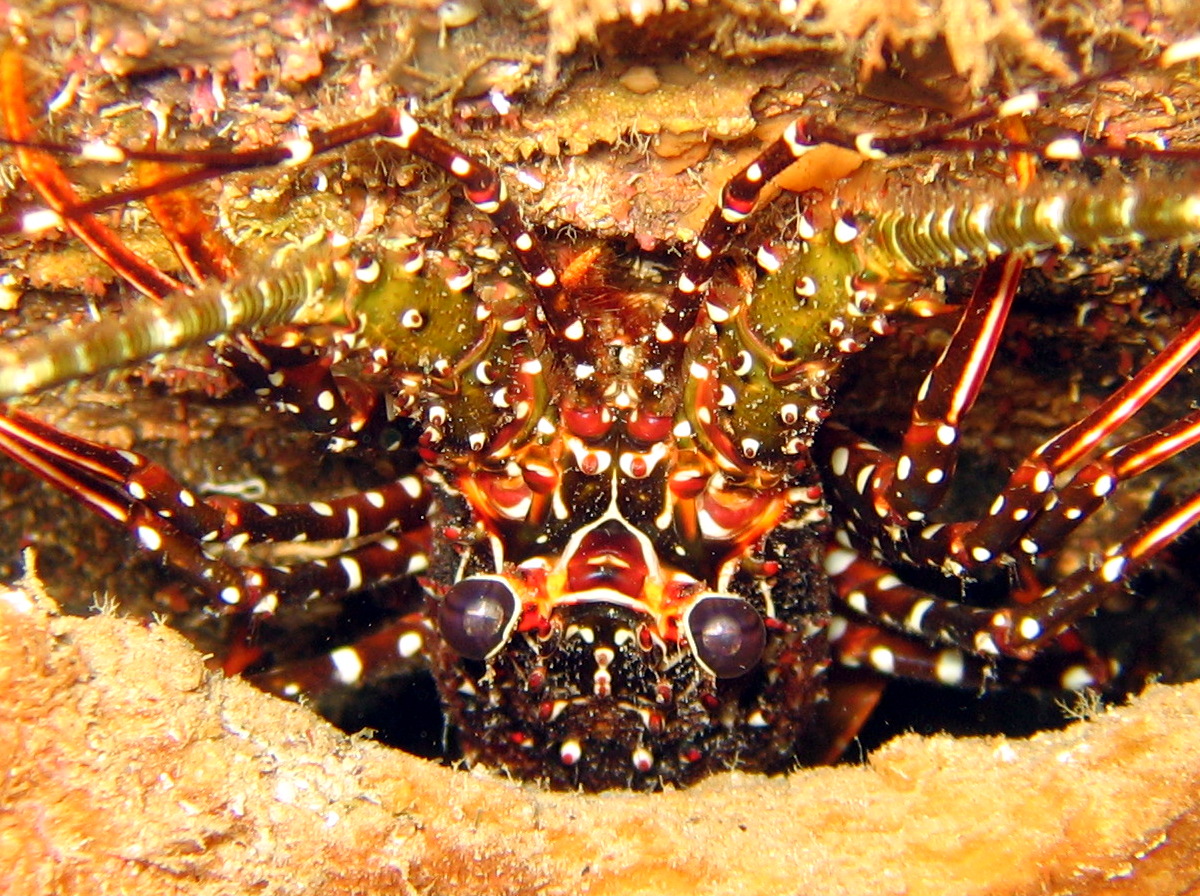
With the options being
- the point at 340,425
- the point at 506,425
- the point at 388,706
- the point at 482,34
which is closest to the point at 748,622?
the point at 506,425

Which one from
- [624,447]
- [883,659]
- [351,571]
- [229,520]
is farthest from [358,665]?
[883,659]

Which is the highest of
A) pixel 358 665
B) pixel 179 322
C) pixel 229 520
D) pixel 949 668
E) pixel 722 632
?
pixel 179 322

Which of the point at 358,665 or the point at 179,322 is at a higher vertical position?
the point at 179,322

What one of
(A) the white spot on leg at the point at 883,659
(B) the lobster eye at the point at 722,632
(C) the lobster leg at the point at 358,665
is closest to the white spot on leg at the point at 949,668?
(A) the white spot on leg at the point at 883,659

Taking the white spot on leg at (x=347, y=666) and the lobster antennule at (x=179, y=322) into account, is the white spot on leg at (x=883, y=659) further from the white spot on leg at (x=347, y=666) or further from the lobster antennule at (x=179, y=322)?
the lobster antennule at (x=179, y=322)

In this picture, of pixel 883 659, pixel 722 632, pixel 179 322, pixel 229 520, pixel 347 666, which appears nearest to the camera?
pixel 179 322

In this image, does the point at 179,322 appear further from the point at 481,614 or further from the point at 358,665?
the point at 358,665
